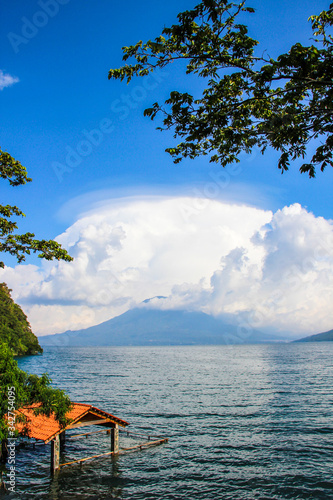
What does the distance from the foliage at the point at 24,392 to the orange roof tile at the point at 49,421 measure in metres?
0.48

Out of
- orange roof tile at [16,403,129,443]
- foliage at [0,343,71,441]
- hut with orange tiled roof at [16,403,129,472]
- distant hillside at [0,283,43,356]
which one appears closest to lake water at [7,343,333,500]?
hut with orange tiled roof at [16,403,129,472]

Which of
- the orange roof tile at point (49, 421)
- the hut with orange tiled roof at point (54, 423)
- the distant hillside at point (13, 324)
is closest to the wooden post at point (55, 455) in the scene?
the hut with orange tiled roof at point (54, 423)

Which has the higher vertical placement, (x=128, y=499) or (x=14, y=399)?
(x=14, y=399)

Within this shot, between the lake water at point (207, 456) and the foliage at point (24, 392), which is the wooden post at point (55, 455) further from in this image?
the foliage at point (24, 392)

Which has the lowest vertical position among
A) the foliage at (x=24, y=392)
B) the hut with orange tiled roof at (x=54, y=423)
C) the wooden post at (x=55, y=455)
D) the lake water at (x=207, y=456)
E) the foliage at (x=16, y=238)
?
the lake water at (x=207, y=456)

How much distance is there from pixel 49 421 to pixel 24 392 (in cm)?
478

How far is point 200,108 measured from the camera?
34.1ft

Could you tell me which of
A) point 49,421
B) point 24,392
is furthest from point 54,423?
point 24,392

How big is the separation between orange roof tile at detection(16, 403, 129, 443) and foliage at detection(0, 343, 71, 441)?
48cm

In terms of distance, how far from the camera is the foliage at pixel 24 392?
20250 mm

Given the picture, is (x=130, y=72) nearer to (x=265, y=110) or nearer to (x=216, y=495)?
(x=265, y=110)

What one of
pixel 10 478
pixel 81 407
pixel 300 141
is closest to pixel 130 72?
pixel 300 141

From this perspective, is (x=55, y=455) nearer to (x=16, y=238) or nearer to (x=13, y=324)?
(x=16, y=238)

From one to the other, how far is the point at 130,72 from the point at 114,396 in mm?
53562
